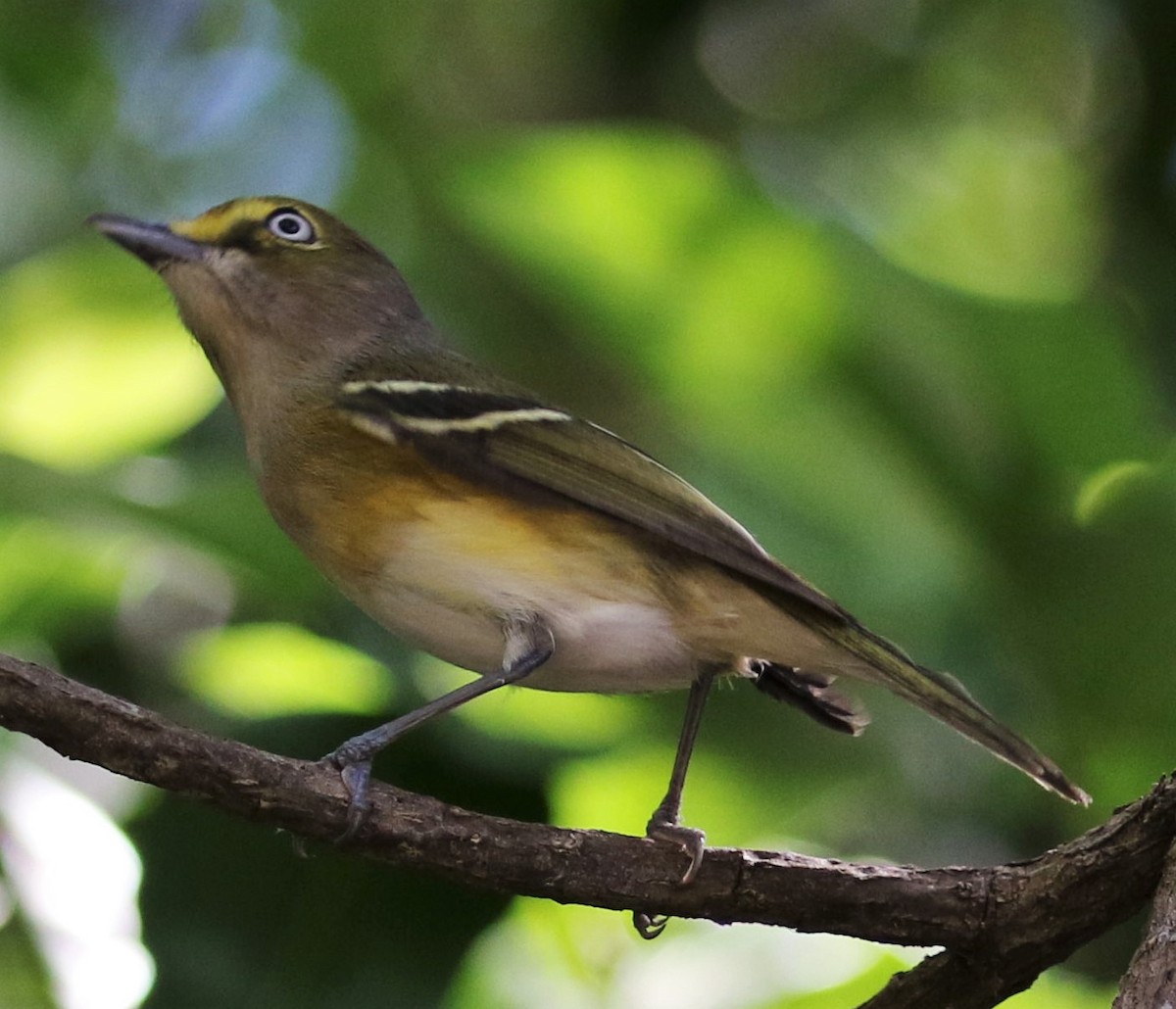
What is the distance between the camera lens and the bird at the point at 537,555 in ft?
10.1

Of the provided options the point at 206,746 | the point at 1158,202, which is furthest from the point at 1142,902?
the point at 1158,202

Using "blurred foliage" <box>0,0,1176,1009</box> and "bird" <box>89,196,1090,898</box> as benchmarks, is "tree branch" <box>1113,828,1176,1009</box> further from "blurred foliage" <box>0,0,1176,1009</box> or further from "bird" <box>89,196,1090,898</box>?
"blurred foliage" <box>0,0,1176,1009</box>

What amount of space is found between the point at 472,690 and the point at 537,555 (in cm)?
30

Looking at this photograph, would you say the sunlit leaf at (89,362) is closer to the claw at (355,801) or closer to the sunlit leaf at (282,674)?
the sunlit leaf at (282,674)

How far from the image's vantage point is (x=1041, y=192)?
6.73 metres

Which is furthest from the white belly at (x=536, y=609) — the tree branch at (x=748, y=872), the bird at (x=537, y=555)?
the tree branch at (x=748, y=872)

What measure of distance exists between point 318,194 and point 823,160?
2.24 m

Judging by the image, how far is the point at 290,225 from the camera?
147 inches

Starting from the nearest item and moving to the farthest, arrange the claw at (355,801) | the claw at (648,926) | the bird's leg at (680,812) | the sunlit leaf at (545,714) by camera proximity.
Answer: the claw at (355,801) < the bird's leg at (680,812) < the claw at (648,926) < the sunlit leaf at (545,714)

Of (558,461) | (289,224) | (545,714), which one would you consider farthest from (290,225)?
(545,714)

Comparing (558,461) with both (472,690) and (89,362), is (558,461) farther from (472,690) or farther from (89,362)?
(89,362)

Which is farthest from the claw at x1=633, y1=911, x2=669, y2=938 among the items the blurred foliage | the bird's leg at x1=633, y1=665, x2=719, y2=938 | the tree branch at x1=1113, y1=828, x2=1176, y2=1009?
the tree branch at x1=1113, y1=828, x2=1176, y2=1009

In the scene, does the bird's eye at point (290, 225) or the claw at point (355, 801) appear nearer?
the claw at point (355, 801)

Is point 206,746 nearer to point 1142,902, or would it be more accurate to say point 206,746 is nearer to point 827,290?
point 1142,902
